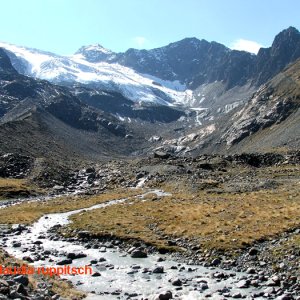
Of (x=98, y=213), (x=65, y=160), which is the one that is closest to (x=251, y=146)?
(x=65, y=160)

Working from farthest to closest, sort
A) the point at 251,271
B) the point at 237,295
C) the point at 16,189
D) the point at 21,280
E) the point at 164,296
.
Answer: the point at 16,189
the point at 251,271
the point at 237,295
the point at 164,296
the point at 21,280

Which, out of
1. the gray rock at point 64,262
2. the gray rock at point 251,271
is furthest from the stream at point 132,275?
the gray rock at point 251,271

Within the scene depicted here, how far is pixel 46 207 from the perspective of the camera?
72.4m

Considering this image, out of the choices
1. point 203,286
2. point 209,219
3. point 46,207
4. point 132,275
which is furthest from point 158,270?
point 46,207

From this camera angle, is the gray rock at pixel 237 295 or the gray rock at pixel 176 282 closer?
the gray rock at pixel 237 295

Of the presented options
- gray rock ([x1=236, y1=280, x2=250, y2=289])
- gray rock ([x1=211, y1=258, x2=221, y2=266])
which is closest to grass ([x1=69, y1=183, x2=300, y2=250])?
gray rock ([x1=211, y1=258, x2=221, y2=266])

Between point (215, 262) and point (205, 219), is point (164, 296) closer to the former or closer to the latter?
point (215, 262)

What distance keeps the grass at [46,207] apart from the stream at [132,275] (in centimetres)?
1660

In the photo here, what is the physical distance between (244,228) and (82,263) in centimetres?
1684

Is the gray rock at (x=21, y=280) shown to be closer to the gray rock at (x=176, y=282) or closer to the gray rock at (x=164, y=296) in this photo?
the gray rock at (x=164, y=296)

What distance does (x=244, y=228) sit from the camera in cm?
4316

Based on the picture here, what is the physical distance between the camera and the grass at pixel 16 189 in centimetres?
9475

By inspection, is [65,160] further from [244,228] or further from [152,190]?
[244,228]

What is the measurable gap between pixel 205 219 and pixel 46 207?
32.5 metres
